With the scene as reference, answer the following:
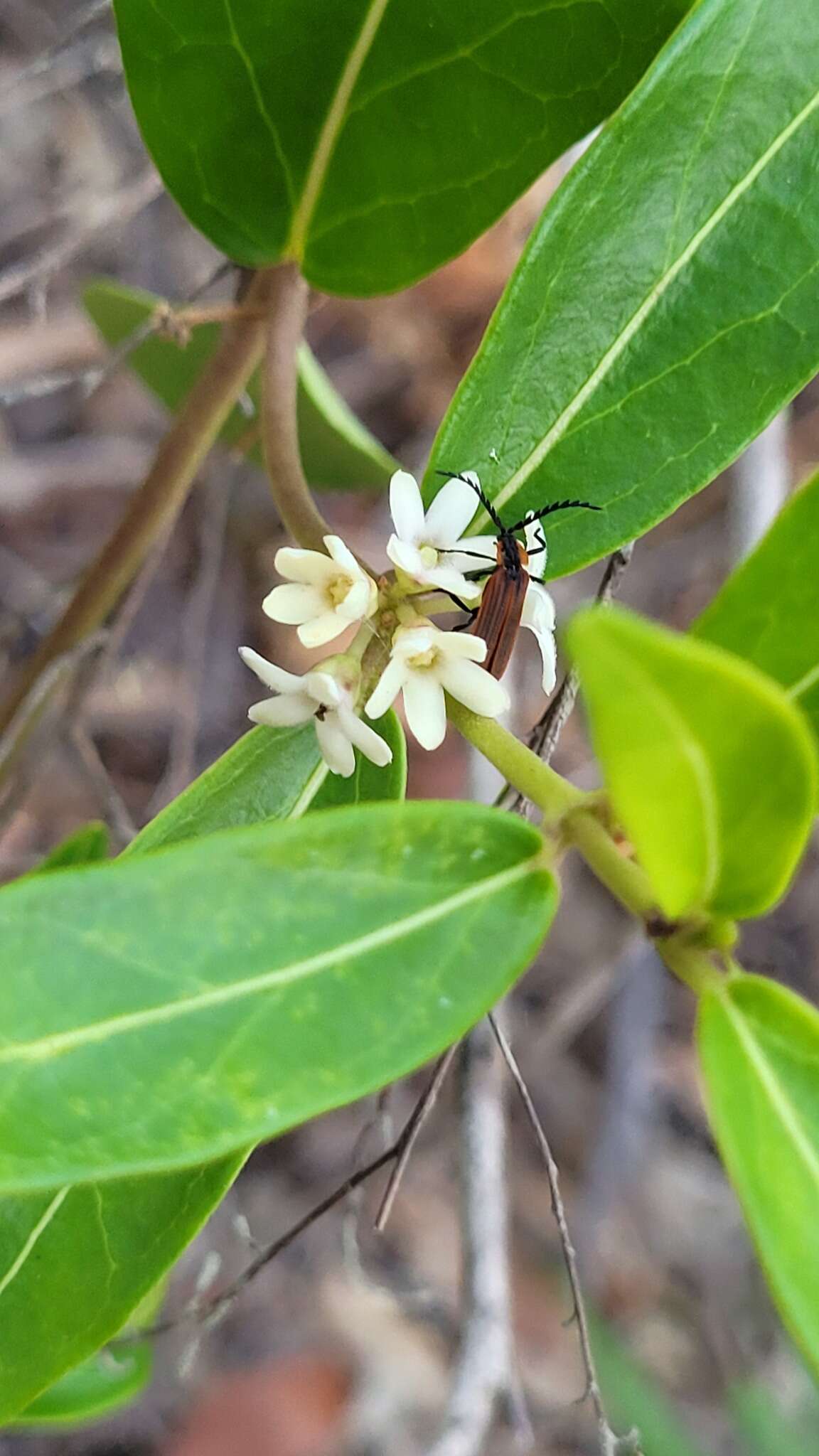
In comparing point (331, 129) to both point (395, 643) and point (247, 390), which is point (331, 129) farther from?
point (247, 390)

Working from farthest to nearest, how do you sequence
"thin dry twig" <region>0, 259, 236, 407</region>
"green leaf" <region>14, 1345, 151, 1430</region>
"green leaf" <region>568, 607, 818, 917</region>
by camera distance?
1. "green leaf" <region>14, 1345, 151, 1430</region>
2. "thin dry twig" <region>0, 259, 236, 407</region>
3. "green leaf" <region>568, 607, 818, 917</region>

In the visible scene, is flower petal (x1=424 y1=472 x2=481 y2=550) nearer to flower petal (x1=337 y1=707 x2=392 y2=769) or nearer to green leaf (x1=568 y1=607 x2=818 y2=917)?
flower petal (x1=337 y1=707 x2=392 y2=769)

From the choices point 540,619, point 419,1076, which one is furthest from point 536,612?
point 419,1076

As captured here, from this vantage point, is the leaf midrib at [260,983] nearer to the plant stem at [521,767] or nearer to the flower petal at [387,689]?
the plant stem at [521,767]

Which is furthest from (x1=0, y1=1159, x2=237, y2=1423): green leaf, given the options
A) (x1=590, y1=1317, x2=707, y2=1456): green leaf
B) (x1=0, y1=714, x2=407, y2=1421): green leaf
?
(x1=590, y1=1317, x2=707, y2=1456): green leaf

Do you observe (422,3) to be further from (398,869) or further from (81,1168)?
(81,1168)

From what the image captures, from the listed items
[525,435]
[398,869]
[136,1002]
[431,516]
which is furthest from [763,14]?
[136,1002]
